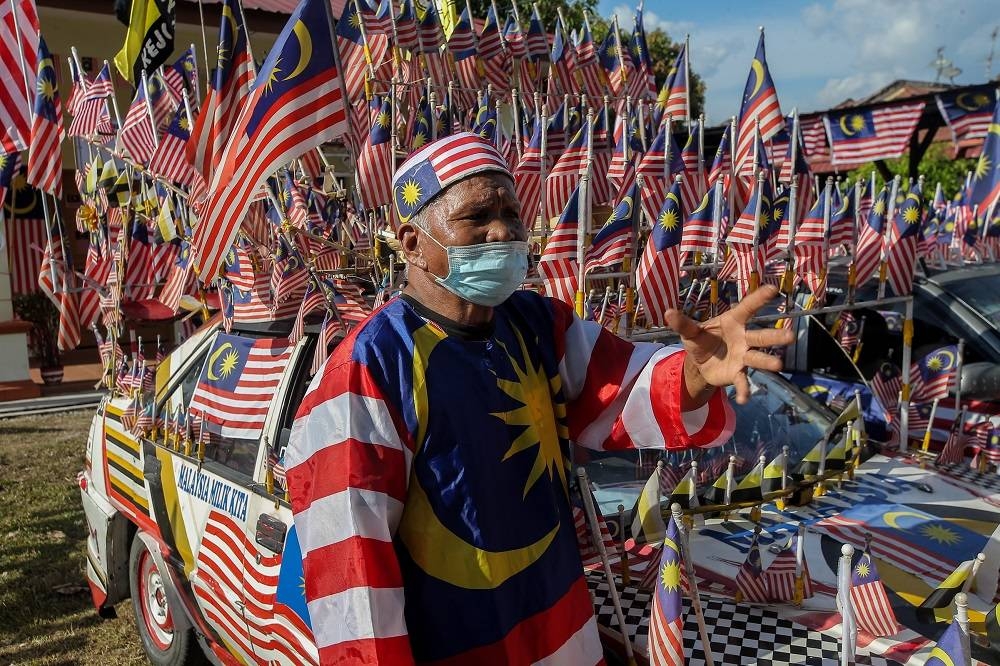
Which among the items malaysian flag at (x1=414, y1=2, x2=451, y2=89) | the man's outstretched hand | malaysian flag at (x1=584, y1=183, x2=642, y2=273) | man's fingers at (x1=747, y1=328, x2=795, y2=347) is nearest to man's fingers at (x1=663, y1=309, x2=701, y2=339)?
the man's outstretched hand

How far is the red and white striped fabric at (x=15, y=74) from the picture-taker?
17.7 ft

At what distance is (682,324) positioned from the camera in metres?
1.73

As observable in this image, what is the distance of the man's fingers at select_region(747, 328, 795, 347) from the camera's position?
161cm

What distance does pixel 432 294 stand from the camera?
192cm

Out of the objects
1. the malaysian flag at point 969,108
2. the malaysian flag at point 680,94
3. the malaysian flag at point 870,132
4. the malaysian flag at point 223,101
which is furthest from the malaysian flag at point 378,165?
the malaysian flag at point 969,108

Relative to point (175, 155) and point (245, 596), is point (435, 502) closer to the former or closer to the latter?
point (245, 596)

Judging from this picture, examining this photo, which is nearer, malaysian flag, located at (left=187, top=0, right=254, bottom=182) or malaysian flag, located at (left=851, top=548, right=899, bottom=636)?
malaysian flag, located at (left=851, top=548, right=899, bottom=636)

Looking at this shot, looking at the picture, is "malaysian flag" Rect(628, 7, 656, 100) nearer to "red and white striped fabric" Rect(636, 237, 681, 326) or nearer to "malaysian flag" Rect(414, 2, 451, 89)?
"malaysian flag" Rect(414, 2, 451, 89)

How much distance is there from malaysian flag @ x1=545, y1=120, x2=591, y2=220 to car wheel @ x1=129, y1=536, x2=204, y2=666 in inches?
131

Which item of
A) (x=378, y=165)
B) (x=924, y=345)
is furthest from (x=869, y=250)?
(x=378, y=165)

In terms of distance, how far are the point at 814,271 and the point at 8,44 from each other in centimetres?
552

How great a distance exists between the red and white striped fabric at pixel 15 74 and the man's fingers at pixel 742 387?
538 cm

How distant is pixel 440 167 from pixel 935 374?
4473mm

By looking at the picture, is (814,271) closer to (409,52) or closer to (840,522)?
(840,522)
